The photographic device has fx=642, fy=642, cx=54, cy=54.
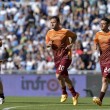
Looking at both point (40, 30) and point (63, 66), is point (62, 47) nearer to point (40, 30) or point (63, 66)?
point (63, 66)

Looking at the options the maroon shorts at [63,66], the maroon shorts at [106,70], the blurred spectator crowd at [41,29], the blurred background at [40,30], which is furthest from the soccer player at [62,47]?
the blurred spectator crowd at [41,29]

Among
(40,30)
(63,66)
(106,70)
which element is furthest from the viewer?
(40,30)

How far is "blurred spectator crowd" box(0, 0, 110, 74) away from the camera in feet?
84.1

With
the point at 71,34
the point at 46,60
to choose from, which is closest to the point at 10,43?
the point at 46,60

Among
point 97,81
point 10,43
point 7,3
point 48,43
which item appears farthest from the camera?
point 7,3

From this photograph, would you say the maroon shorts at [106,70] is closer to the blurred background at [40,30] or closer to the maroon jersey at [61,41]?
the maroon jersey at [61,41]

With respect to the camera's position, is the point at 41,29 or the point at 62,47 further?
the point at 41,29

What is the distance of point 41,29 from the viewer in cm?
2888

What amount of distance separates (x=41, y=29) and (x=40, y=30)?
90 mm

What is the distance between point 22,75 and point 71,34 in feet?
25.3

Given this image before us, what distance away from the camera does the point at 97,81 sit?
77.2 feet

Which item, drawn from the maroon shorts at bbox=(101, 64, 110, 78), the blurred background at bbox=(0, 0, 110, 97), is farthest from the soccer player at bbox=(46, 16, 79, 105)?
the blurred background at bbox=(0, 0, 110, 97)

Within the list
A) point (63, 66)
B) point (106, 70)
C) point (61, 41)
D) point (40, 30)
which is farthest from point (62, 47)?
point (40, 30)

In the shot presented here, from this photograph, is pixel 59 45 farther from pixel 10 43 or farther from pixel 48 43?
pixel 10 43
